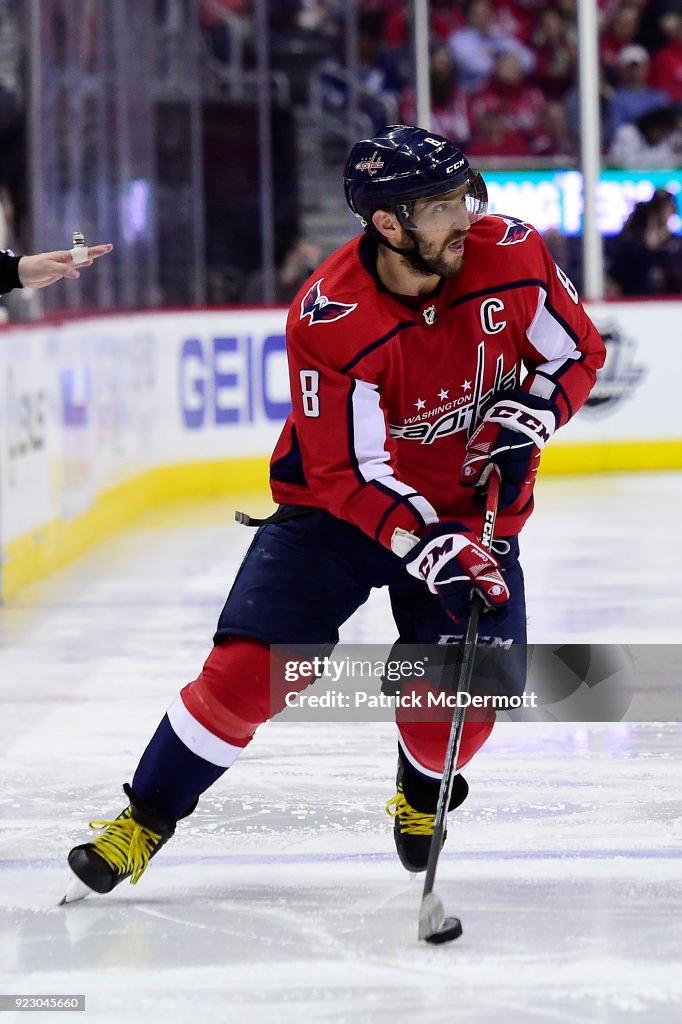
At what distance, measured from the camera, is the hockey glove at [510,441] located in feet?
8.59

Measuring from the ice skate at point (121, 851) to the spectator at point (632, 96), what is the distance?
9744mm

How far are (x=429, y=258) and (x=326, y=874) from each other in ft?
3.14

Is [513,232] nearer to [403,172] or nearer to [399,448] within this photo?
[403,172]

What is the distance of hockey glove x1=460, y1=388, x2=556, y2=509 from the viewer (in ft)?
8.59

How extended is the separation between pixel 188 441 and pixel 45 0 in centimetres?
222

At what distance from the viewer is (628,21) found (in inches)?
480

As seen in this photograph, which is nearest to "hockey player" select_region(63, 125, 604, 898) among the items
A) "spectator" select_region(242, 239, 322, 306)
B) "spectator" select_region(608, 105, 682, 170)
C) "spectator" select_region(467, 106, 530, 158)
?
"spectator" select_region(242, 239, 322, 306)

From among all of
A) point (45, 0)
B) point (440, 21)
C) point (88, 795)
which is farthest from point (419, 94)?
point (88, 795)

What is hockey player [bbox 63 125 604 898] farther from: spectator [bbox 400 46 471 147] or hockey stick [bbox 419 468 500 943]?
spectator [bbox 400 46 471 147]

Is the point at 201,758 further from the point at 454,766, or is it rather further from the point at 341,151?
the point at 341,151

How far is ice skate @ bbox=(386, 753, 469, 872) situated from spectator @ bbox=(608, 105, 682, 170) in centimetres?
918

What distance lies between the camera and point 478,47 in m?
12.0

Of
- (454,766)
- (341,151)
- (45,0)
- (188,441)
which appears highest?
(45,0)

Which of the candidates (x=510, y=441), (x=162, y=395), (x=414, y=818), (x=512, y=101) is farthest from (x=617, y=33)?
(x=414, y=818)
